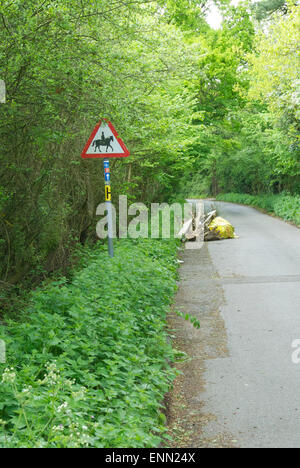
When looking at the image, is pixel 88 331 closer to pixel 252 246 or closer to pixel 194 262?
pixel 194 262

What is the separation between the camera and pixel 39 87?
21.1ft

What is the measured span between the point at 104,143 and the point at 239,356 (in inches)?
170

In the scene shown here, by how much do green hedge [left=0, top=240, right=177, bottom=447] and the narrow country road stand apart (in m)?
0.43

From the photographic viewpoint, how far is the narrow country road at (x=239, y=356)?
4.66 m

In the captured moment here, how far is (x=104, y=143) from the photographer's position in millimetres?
8680

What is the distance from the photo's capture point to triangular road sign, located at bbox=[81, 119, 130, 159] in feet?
27.9

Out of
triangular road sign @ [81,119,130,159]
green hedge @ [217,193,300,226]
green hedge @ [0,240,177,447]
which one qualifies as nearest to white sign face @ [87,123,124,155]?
triangular road sign @ [81,119,130,159]

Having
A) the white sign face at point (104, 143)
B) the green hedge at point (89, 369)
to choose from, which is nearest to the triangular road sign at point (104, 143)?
the white sign face at point (104, 143)

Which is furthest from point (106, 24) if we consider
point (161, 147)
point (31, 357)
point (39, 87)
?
point (161, 147)

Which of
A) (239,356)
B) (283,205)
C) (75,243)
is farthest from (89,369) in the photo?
(283,205)

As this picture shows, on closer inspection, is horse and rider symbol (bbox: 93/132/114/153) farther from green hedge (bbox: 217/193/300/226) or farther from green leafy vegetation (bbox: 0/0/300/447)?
green hedge (bbox: 217/193/300/226)

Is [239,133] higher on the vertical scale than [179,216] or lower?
higher

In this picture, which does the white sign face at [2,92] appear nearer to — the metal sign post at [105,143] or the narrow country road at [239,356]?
the metal sign post at [105,143]

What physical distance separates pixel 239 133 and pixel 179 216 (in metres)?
16.9
